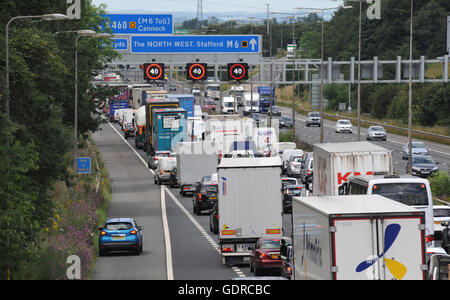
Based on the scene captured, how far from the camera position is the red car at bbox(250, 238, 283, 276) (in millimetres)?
26125

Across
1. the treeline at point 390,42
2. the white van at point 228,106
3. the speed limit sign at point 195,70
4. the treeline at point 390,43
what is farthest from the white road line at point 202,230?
the white van at point 228,106

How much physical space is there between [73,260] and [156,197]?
30454 mm

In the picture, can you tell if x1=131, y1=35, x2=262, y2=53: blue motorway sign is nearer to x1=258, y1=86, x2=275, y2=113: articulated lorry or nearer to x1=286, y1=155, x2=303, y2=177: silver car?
x1=286, y1=155, x2=303, y2=177: silver car

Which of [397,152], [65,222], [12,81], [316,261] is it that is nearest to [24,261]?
[12,81]

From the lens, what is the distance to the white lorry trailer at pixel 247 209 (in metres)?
29.9

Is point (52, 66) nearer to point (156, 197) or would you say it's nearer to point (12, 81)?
point (12, 81)

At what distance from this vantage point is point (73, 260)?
26.8 metres

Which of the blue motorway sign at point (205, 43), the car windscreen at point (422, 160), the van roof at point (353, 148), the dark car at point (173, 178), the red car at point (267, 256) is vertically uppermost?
the blue motorway sign at point (205, 43)

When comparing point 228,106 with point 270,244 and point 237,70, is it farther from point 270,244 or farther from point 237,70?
point 270,244

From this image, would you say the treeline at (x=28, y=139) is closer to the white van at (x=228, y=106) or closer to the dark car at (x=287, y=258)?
the dark car at (x=287, y=258)

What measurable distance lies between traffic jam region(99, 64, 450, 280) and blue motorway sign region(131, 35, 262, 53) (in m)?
1.66

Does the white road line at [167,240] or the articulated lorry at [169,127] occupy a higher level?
the articulated lorry at [169,127]

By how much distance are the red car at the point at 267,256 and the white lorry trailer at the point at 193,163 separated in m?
29.3

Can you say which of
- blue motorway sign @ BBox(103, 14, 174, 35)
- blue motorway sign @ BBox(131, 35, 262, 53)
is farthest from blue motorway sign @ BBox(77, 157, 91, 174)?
blue motorway sign @ BBox(103, 14, 174, 35)
